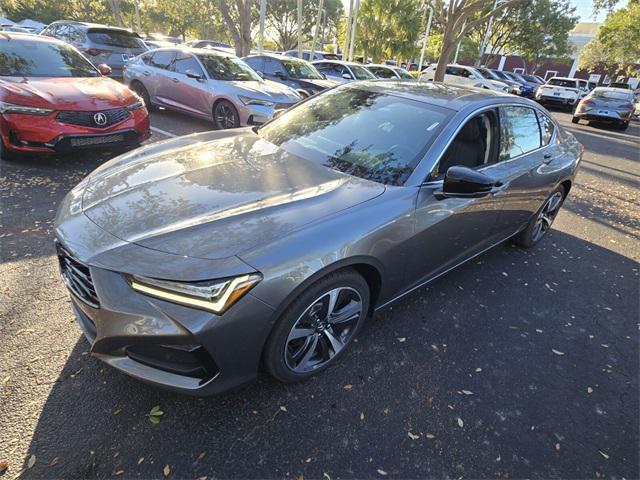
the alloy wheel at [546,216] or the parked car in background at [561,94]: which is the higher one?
the alloy wheel at [546,216]

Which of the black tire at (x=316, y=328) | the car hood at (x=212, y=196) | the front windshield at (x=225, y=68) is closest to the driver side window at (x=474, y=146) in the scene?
the car hood at (x=212, y=196)

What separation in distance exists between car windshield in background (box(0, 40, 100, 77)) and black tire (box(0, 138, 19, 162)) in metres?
0.95

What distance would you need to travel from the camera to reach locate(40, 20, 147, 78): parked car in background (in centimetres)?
1055

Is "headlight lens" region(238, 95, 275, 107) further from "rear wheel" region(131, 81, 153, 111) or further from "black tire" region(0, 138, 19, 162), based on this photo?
"black tire" region(0, 138, 19, 162)

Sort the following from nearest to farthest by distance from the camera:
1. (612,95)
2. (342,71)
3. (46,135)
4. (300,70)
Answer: (46,135)
(300,70)
(342,71)
(612,95)

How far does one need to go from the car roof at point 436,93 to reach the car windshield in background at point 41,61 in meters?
4.29

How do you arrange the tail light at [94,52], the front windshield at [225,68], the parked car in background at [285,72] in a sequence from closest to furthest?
the front windshield at [225,68] → the tail light at [94,52] → the parked car in background at [285,72]

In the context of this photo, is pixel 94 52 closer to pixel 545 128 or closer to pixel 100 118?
pixel 100 118

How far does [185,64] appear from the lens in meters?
7.75

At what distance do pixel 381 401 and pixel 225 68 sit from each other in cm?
752

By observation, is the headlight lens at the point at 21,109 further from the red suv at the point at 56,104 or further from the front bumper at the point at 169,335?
the front bumper at the point at 169,335

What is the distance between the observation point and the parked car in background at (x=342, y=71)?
1331 cm

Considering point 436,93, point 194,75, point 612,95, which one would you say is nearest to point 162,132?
point 194,75

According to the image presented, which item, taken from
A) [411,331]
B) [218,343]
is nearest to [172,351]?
[218,343]
